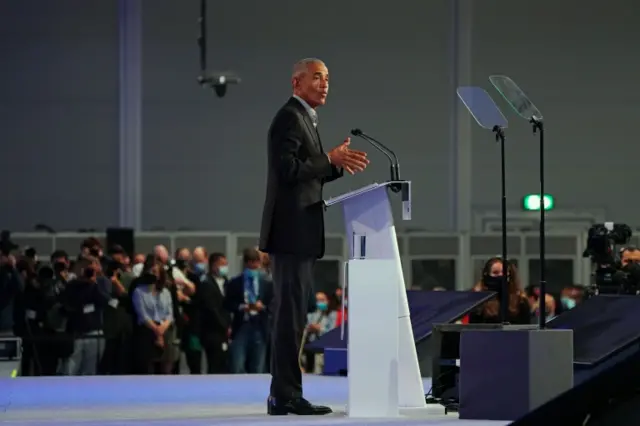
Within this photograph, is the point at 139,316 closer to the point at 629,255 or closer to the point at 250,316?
the point at 250,316

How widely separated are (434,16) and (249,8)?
8.34ft


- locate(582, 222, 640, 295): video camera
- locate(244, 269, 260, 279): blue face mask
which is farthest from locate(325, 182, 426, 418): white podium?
locate(244, 269, 260, 279): blue face mask

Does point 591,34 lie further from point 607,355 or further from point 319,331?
point 607,355

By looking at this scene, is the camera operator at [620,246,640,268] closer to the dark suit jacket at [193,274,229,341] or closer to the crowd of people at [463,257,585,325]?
the crowd of people at [463,257,585,325]

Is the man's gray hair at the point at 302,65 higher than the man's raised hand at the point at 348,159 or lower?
higher

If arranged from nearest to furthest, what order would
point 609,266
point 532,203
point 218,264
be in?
point 609,266 < point 218,264 < point 532,203

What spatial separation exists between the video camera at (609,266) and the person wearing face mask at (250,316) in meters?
5.08

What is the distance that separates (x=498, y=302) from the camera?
381 inches

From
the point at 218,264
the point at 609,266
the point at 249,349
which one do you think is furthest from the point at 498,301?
the point at 218,264

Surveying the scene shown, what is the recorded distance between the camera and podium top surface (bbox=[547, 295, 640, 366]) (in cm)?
688

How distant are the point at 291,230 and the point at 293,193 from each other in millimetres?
172

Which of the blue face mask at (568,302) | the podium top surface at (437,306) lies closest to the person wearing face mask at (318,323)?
the blue face mask at (568,302)

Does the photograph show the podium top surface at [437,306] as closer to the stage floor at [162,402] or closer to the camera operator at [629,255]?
the stage floor at [162,402]

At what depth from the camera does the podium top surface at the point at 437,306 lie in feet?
27.8
